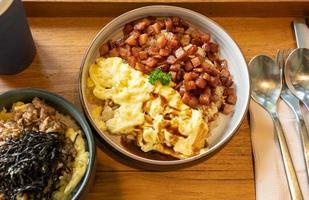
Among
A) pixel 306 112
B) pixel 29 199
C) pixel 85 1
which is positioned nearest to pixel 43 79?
pixel 85 1

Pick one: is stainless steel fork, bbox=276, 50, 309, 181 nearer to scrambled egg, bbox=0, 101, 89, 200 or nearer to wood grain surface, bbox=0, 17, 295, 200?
wood grain surface, bbox=0, 17, 295, 200

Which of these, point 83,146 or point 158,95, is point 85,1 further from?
point 83,146

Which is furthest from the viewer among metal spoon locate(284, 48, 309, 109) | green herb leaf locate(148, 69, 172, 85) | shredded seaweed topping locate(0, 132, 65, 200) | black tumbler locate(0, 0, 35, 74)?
metal spoon locate(284, 48, 309, 109)

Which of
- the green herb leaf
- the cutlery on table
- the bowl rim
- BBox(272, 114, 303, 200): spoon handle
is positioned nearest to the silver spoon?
BBox(272, 114, 303, 200): spoon handle

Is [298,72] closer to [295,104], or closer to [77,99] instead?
[295,104]

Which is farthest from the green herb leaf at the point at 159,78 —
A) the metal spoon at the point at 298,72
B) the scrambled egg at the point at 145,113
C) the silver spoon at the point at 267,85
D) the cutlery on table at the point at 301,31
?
the cutlery on table at the point at 301,31

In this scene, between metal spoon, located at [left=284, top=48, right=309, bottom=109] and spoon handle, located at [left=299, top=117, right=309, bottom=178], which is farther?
metal spoon, located at [left=284, top=48, right=309, bottom=109]

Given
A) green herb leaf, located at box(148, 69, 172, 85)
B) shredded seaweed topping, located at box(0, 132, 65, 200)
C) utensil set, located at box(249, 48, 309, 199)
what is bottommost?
utensil set, located at box(249, 48, 309, 199)
